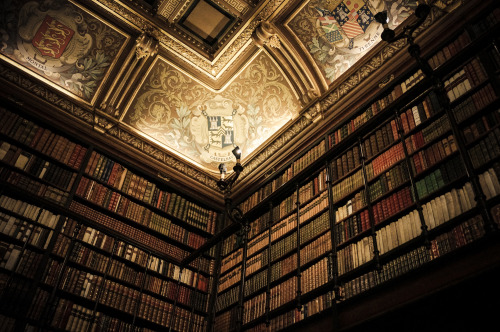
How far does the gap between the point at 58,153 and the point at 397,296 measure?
12.2 feet

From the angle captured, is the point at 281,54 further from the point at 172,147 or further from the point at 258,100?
the point at 172,147

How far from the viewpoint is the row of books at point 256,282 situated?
4051 mm

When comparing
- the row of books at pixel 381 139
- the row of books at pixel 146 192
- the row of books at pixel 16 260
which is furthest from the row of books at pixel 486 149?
the row of books at pixel 16 260

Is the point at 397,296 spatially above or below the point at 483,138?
below

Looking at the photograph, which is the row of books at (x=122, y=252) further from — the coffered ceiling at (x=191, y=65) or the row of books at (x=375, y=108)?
the row of books at (x=375, y=108)

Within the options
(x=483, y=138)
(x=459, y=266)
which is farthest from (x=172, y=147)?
(x=459, y=266)

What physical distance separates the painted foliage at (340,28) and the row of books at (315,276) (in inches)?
93.6

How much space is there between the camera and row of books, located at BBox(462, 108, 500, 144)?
9.45 feet

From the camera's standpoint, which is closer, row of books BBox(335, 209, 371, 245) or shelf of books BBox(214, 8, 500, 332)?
shelf of books BBox(214, 8, 500, 332)

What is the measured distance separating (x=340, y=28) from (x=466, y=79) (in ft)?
6.58

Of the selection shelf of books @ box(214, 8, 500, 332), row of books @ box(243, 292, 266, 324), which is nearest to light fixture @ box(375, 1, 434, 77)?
shelf of books @ box(214, 8, 500, 332)

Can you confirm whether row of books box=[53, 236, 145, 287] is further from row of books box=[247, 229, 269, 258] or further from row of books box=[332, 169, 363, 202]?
row of books box=[332, 169, 363, 202]

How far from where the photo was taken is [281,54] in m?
5.23

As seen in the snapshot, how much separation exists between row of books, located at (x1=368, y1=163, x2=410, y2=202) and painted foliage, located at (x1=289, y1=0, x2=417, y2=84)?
186cm
